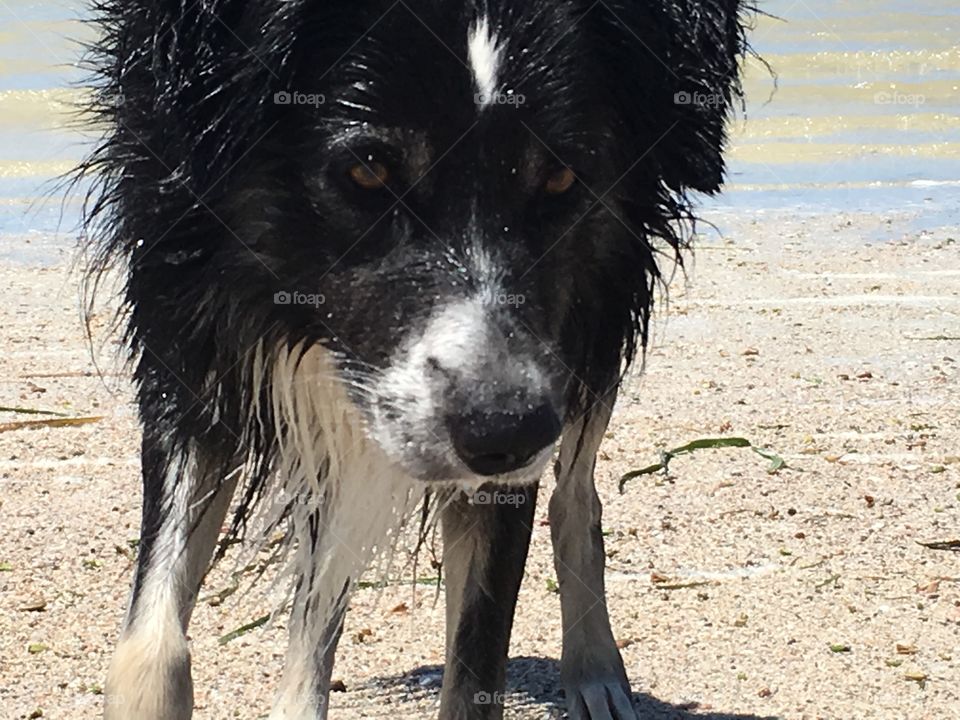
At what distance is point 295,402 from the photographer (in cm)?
376

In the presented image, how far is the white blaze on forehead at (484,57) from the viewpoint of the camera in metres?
3.20

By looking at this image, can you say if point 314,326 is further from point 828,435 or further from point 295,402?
point 828,435

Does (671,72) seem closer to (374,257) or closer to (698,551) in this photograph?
(374,257)

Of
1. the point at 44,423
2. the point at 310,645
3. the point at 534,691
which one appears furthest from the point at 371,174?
the point at 44,423

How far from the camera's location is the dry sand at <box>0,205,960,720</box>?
4.46 m

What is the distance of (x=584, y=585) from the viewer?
4715 millimetres

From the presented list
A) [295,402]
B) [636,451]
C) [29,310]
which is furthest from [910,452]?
[29,310]

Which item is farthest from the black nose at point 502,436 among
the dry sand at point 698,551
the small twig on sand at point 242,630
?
the small twig on sand at point 242,630

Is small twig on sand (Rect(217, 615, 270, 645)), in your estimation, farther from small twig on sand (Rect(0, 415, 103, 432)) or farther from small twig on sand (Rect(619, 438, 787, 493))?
small twig on sand (Rect(0, 415, 103, 432))

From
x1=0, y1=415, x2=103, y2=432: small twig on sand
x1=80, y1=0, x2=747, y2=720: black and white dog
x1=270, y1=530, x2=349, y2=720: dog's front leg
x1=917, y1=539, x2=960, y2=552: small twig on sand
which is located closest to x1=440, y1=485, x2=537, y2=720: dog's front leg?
x1=80, y1=0, x2=747, y2=720: black and white dog

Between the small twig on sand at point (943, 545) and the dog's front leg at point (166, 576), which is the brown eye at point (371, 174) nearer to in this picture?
the dog's front leg at point (166, 576)

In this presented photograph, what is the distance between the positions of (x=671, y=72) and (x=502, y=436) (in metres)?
Result: 1.01

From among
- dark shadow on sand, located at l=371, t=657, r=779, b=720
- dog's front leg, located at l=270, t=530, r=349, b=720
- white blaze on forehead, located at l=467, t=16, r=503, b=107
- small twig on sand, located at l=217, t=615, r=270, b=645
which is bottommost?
dark shadow on sand, located at l=371, t=657, r=779, b=720

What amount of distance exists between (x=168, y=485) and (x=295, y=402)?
345mm
